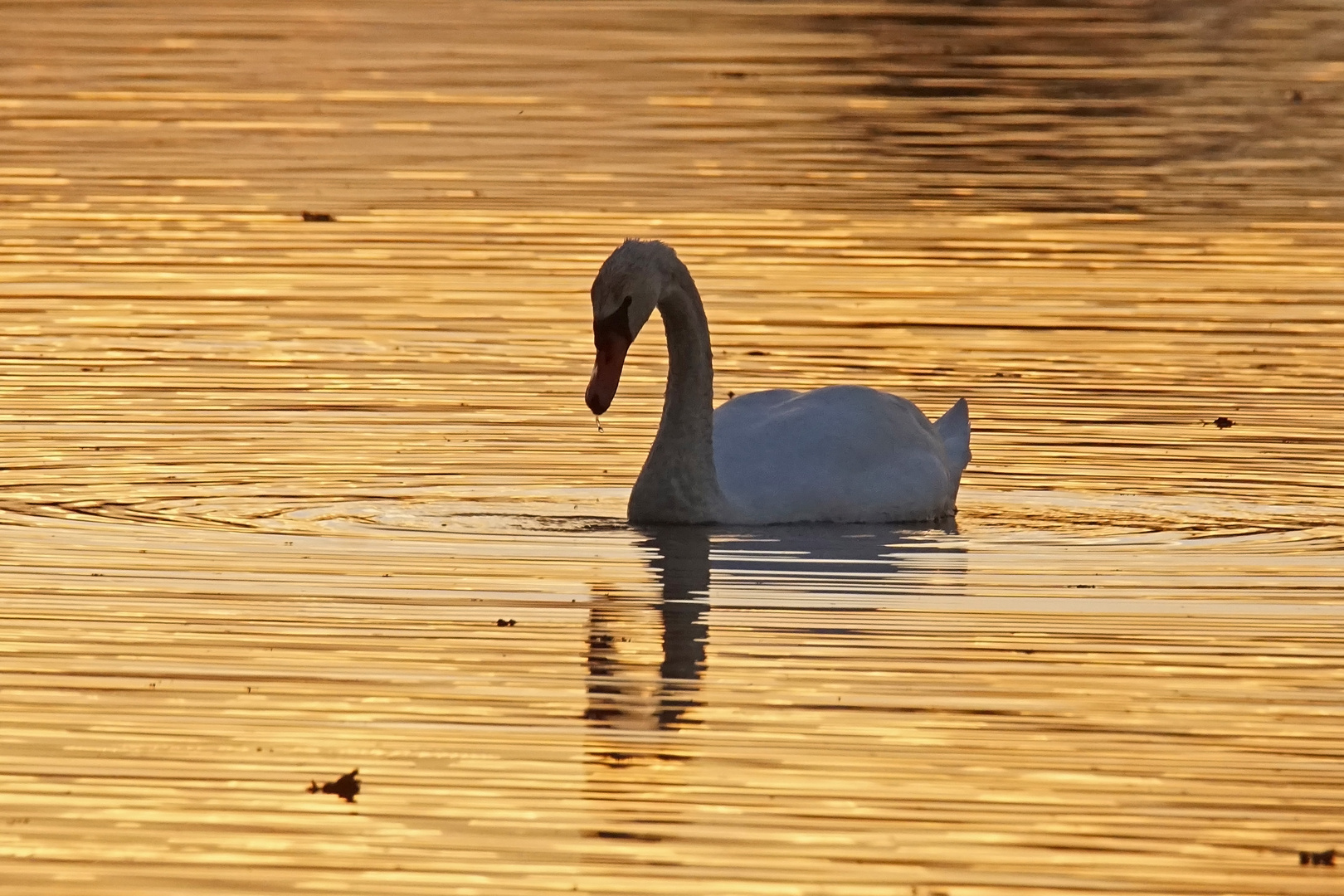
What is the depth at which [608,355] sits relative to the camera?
11.9m

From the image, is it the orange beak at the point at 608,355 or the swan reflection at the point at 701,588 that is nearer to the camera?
the swan reflection at the point at 701,588

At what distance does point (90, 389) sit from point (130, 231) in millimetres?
5967

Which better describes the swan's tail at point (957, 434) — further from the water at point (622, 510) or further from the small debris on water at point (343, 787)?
the small debris on water at point (343, 787)

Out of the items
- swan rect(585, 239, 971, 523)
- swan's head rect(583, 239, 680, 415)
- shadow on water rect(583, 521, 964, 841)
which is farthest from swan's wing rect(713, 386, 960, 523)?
swan's head rect(583, 239, 680, 415)

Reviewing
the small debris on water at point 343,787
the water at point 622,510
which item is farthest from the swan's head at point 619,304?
the small debris on water at point 343,787

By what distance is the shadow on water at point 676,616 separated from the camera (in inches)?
314

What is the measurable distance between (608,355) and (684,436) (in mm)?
695

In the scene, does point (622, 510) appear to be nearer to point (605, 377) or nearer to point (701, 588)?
point (605, 377)

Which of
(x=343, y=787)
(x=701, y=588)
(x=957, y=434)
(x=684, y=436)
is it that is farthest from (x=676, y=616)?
(x=957, y=434)

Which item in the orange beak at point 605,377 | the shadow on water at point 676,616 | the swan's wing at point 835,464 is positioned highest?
the orange beak at point 605,377

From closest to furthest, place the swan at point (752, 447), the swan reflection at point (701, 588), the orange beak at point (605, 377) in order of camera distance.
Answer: the swan reflection at point (701, 588) < the orange beak at point (605, 377) < the swan at point (752, 447)

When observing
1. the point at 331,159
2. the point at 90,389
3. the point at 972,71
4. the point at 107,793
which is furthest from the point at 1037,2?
the point at 107,793

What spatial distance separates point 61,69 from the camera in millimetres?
32688

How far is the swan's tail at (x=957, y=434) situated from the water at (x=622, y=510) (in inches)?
8.4
